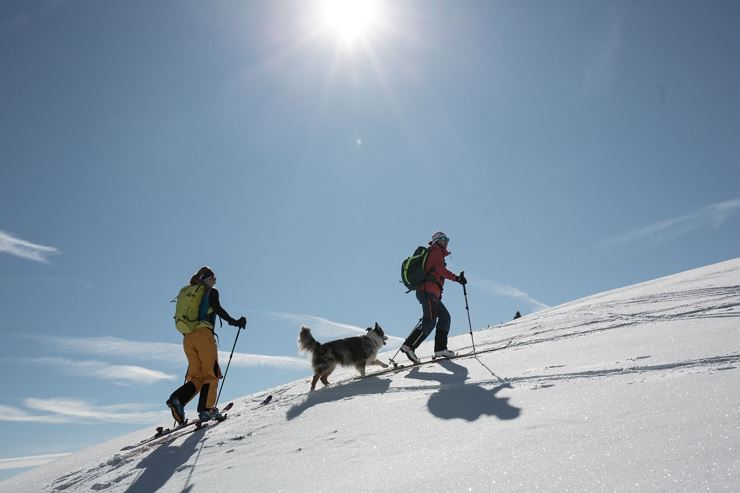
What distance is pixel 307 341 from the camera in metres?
7.99

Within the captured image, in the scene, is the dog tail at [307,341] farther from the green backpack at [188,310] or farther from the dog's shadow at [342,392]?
the green backpack at [188,310]

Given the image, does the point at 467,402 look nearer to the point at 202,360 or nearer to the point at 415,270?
the point at 202,360

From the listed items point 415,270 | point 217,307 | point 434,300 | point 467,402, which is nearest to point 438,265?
point 415,270

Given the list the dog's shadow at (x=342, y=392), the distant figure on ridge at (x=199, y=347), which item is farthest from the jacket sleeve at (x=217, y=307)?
the dog's shadow at (x=342, y=392)

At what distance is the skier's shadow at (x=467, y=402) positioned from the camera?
13.0 ft

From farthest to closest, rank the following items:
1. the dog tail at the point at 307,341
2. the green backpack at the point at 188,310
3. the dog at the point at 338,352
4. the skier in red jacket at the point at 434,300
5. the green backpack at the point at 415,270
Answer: the green backpack at the point at 415,270 < the skier in red jacket at the point at 434,300 < the dog tail at the point at 307,341 < the dog at the point at 338,352 < the green backpack at the point at 188,310

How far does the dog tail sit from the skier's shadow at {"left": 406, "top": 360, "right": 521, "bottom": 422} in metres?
2.83

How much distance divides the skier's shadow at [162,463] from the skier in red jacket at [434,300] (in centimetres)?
428

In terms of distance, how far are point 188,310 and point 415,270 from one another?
4149 mm

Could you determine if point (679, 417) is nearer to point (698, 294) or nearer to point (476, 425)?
point (476, 425)

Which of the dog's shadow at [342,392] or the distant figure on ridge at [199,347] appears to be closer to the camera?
the dog's shadow at [342,392]

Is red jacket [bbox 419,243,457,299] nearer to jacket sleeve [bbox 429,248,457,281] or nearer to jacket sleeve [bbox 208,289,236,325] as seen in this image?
jacket sleeve [bbox 429,248,457,281]

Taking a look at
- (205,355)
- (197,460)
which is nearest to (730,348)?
(197,460)

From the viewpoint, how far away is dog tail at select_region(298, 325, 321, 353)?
7949 mm
